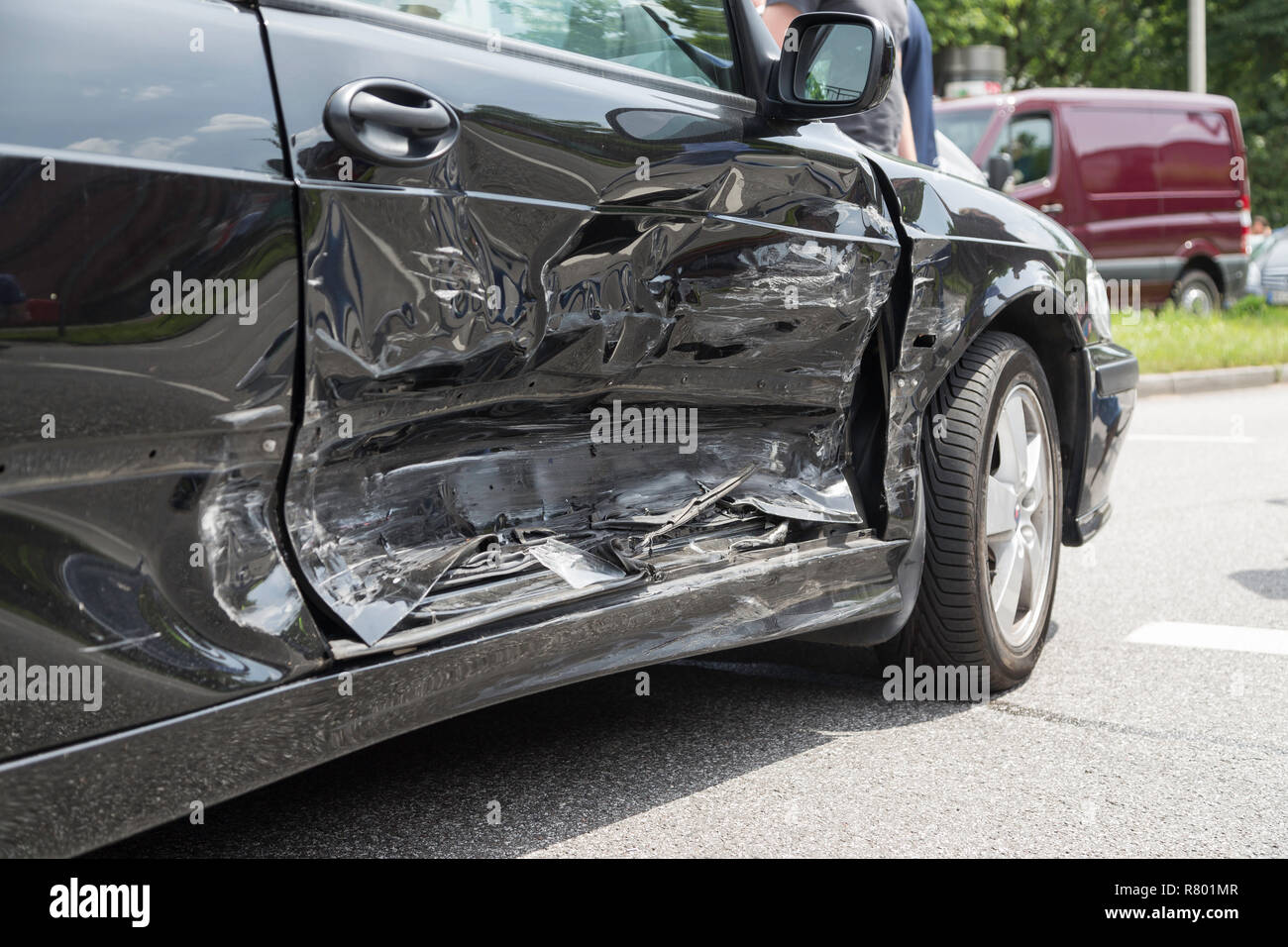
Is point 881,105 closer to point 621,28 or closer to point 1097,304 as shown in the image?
point 1097,304

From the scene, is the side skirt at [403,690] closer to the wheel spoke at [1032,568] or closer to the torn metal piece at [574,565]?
the torn metal piece at [574,565]

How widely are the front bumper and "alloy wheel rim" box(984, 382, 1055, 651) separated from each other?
18 cm

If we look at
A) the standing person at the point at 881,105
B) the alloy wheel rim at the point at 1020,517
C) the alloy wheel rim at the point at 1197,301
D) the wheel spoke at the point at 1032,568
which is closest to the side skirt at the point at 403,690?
the alloy wheel rim at the point at 1020,517

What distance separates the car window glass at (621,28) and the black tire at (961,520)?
93 centimetres

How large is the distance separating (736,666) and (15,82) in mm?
2595

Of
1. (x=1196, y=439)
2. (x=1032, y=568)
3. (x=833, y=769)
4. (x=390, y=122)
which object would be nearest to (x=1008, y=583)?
(x=1032, y=568)

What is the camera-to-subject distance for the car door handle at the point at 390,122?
78.3 inches

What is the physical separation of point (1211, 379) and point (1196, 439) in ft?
11.1

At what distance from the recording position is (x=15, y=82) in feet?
5.24

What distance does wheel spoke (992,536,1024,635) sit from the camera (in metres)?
3.54

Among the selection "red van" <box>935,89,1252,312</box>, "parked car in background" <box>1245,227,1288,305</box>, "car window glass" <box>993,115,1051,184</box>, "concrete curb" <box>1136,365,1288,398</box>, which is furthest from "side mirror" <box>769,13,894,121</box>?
"parked car in background" <box>1245,227,1288,305</box>
